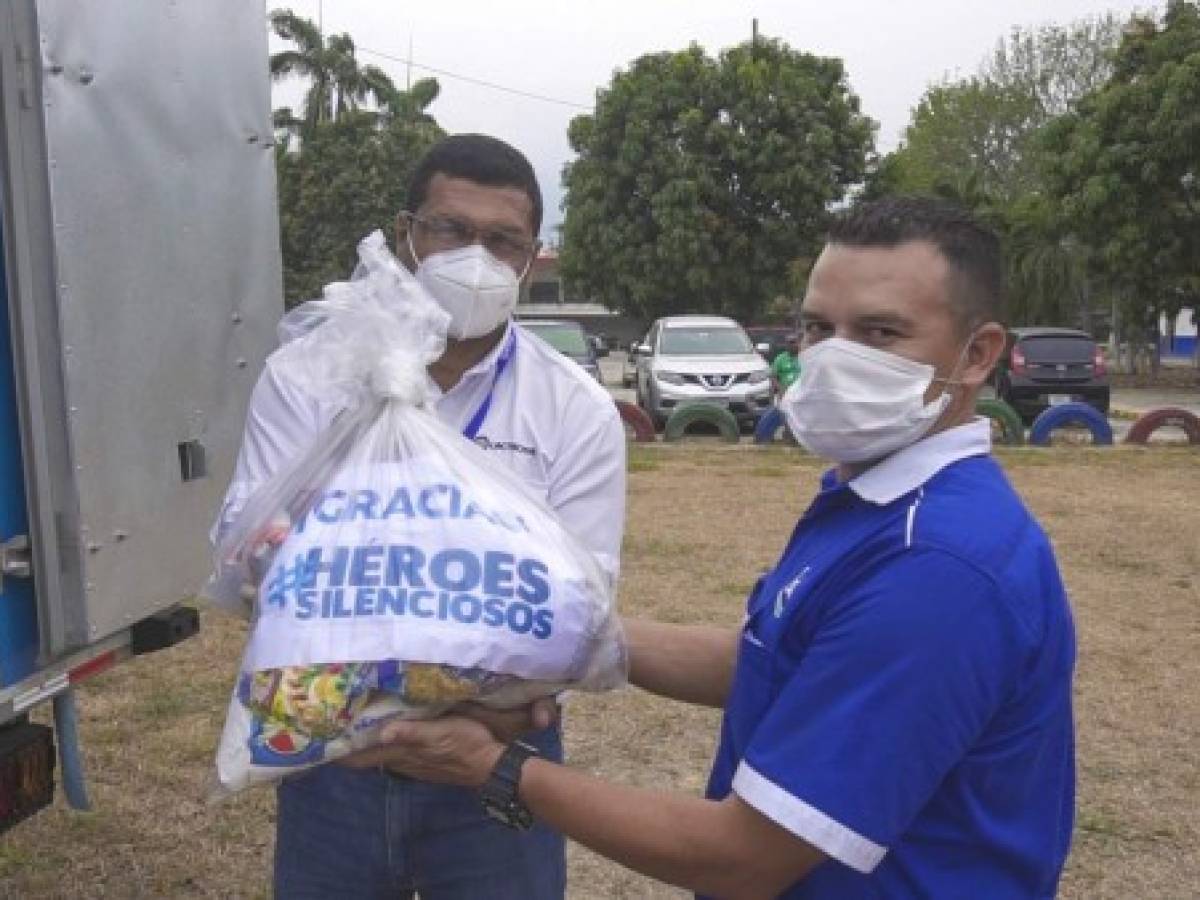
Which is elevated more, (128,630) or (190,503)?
(190,503)

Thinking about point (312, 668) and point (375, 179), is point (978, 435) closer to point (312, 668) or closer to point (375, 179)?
point (312, 668)

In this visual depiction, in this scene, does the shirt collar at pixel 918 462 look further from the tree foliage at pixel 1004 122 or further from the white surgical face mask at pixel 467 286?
the tree foliage at pixel 1004 122

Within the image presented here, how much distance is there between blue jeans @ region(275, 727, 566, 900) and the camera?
204 centimetres

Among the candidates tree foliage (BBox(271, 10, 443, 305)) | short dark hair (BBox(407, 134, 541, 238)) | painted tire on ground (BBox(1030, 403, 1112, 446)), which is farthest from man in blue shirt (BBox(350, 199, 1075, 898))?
tree foliage (BBox(271, 10, 443, 305))

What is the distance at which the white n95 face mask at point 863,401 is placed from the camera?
1568 millimetres

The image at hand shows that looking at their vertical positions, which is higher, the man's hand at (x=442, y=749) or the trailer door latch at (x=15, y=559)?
the man's hand at (x=442, y=749)

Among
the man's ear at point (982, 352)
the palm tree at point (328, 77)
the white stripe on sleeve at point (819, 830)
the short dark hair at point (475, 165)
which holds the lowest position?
the white stripe on sleeve at point (819, 830)

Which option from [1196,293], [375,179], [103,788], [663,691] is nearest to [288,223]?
[375,179]

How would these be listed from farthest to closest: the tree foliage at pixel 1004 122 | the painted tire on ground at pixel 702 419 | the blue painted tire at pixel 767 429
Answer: the tree foliage at pixel 1004 122, the painted tire on ground at pixel 702 419, the blue painted tire at pixel 767 429

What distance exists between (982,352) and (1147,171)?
23.4 m

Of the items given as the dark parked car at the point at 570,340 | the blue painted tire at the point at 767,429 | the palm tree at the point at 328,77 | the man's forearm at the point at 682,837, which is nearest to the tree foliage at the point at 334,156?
the palm tree at the point at 328,77

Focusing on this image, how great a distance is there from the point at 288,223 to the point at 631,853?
31.9 metres

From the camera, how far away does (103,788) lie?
14.4ft

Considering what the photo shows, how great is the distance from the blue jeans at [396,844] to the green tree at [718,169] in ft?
92.7
